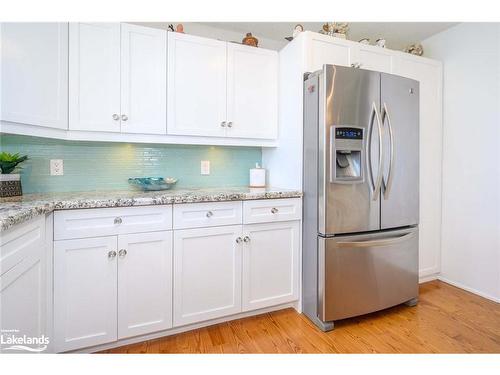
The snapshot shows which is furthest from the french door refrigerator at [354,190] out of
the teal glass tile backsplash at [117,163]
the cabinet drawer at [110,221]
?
the cabinet drawer at [110,221]

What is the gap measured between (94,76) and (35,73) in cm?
33

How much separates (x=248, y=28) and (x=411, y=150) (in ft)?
5.79

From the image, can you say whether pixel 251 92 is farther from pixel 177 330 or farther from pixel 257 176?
pixel 177 330

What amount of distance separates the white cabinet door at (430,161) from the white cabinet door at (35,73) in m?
2.74

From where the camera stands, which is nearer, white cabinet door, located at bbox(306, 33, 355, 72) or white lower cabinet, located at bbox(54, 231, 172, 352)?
white lower cabinet, located at bbox(54, 231, 172, 352)

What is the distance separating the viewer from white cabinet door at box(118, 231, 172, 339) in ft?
5.01

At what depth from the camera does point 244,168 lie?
250 centimetres

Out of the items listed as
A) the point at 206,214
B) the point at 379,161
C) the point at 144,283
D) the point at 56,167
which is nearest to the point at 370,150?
the point at 379,161

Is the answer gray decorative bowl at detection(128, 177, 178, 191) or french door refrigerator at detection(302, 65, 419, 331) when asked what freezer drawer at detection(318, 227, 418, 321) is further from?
gray decorative bowl at detection(128, 177, 178, 191)

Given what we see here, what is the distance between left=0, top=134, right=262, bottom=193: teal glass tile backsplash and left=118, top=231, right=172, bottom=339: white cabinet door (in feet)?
2.41

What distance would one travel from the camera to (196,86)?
6.51ft

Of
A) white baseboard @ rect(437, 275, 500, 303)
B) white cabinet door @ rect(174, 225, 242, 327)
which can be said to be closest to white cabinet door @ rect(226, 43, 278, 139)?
white cabinet door @ rect(174, 225, 242, 327)

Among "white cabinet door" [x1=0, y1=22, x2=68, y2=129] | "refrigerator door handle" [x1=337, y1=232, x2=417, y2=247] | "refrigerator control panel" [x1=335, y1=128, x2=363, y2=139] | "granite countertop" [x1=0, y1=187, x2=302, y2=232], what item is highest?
"white cabinet door" [x1=0, y1=22, x2=68, y2=129]

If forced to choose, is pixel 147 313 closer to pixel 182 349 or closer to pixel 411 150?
pixel 182 349
